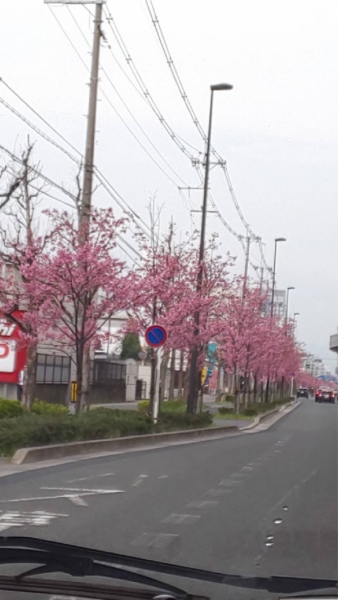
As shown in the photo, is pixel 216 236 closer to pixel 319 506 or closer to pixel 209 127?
pixel 209 127

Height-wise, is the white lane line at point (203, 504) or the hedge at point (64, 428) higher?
the hedge at point (64, 428)

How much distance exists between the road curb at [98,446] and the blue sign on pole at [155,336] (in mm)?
2338

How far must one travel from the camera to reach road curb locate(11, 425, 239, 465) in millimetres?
16875

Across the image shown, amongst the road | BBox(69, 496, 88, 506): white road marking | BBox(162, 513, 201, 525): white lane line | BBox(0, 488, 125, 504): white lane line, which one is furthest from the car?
BBox(162, 513, 201, 525): white lane line

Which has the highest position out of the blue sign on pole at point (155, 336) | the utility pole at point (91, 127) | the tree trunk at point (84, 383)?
the utility pole at point (91, 127)

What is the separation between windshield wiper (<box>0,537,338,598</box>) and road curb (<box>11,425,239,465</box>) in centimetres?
1138

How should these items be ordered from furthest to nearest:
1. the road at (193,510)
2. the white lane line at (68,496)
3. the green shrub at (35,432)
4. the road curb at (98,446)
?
the green shrub at (35,432), the road curb at (98,446), the white lane line at (68,496), the road at (193,510)

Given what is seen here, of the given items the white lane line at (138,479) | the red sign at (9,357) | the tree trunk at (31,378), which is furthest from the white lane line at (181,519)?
the red sign at (9,357)

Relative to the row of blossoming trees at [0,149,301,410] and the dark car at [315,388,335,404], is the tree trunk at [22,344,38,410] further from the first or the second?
the dark car at [315,388,335,404]

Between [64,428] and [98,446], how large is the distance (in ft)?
3.86

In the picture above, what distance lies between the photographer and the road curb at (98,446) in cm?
1688

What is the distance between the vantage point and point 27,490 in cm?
1324

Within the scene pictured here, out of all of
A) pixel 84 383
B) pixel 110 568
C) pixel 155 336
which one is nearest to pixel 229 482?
pixel 155 336

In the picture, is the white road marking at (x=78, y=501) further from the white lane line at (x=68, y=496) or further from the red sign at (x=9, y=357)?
the red sign at (x=9, y=357)
